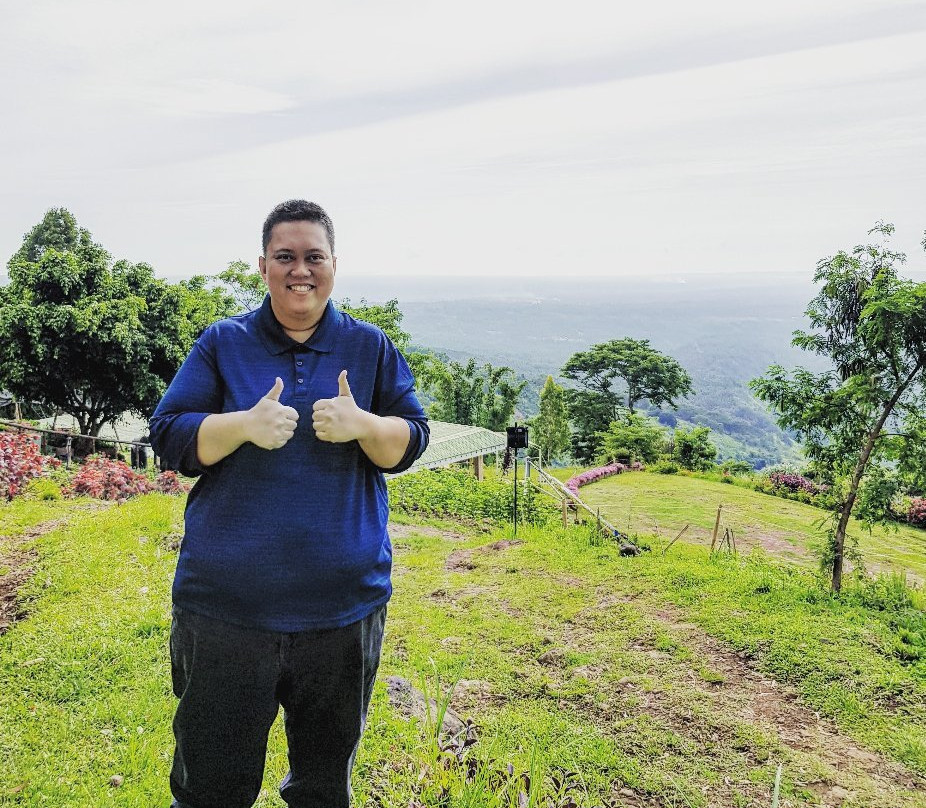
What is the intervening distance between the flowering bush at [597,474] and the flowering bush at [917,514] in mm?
8232

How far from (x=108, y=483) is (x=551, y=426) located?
949 inches

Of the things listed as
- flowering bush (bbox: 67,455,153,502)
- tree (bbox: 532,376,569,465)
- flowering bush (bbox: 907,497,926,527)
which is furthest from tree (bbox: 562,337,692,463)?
flowering bush (bbox: 67,455,153,502)

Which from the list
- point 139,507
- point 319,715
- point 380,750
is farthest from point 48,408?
point 319,715

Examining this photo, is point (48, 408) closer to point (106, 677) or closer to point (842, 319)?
point (106, 677)

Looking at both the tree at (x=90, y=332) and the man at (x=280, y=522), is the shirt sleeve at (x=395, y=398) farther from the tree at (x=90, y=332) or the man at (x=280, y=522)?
the tree at (x=90, y=332)

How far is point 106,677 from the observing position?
3.56 meters

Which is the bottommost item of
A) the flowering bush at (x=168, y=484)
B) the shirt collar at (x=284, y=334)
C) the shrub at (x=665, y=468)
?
the shrub at (x=665, y=468)

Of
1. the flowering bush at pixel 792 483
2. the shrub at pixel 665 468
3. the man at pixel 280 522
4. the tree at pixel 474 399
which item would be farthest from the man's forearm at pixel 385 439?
the tree at pixel 474 399

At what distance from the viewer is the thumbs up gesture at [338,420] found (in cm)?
151

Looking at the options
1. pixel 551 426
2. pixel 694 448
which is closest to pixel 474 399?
pixel 551 426

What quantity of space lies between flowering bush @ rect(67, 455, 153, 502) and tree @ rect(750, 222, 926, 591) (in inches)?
292

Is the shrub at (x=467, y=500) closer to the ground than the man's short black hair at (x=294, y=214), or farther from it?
closer to the ground

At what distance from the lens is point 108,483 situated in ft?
25.8

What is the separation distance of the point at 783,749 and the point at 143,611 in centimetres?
414
